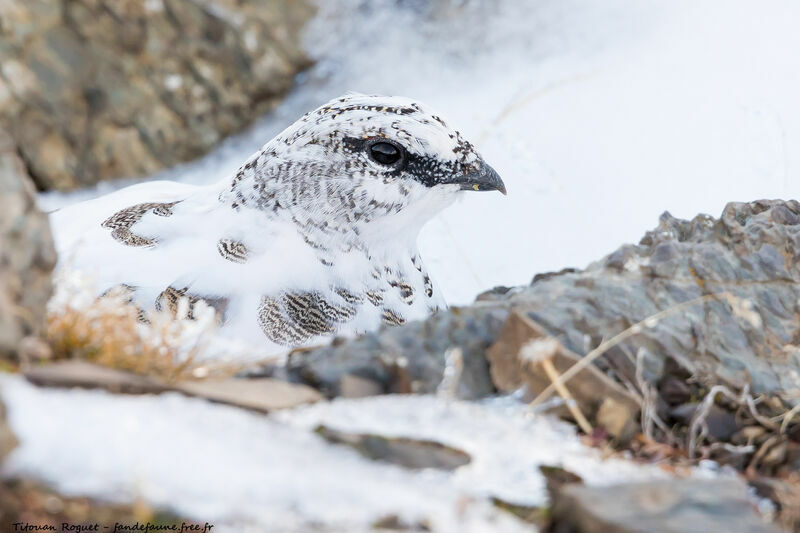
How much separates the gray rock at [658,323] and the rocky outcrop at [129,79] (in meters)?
4.21

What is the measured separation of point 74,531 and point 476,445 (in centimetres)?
87

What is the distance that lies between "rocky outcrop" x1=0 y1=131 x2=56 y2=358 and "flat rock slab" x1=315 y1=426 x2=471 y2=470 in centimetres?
69

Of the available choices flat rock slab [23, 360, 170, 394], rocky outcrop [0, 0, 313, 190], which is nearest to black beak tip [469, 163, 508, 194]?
flat rock slab [23, 360, 170, 394]

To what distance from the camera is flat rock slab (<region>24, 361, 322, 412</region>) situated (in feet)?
6.51

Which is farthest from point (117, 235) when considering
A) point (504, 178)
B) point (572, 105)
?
point (572, 105)

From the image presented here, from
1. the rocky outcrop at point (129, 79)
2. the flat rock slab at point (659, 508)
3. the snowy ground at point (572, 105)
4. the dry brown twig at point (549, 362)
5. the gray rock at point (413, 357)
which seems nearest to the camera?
the flat rock slab at point (659, 508)

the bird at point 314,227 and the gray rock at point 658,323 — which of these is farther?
the bird at point 314,227

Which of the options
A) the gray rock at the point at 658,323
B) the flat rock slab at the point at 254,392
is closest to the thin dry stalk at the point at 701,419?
the gray rock at the point at 658,323

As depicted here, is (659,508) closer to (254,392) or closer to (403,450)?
(403,450)

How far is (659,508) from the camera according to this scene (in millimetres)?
1834

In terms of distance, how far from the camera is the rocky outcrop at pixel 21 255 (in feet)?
6.59

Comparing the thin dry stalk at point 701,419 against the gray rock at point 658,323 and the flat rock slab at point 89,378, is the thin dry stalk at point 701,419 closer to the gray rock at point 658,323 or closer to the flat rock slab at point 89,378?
the gray rock at point 658,323

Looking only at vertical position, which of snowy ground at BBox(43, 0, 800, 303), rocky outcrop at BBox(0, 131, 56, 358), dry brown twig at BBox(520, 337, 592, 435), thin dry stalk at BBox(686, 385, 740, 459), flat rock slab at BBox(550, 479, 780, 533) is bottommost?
flat rock slab at BBox(550, 479, 780, 533)

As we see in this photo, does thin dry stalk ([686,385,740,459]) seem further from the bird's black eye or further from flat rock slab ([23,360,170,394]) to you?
the bird's black eye
